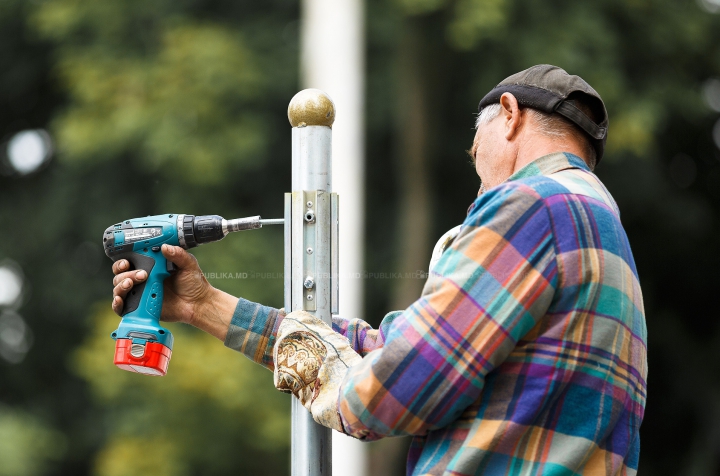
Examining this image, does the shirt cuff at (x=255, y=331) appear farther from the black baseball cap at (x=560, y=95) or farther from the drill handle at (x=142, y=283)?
the black baseball cap at (x=560, y=95)

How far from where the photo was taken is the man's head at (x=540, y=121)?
162cm

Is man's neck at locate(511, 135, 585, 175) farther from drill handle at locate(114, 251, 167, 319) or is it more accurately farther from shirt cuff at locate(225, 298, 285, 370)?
drill handle at locate(114, 251, 167, 319)

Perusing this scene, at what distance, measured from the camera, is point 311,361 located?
1603 millimetres

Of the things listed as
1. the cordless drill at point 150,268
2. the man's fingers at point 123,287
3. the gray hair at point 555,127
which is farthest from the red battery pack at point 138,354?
the gray hair at point 555,127

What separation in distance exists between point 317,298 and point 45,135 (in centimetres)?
737

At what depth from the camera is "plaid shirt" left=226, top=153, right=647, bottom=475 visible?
4.57ft

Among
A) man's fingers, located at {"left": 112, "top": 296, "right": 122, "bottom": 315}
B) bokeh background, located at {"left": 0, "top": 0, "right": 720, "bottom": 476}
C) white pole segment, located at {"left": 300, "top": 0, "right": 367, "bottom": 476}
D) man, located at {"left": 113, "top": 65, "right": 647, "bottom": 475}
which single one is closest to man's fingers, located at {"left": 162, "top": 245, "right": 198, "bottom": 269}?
Answer: man's fingers, located at {"left": 112, "top": 296, "right": 122, "bottom": 315}

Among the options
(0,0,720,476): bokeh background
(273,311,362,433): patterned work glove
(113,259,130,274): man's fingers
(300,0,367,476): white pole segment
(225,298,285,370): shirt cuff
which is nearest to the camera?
(273,311,362,433): patterned work glove

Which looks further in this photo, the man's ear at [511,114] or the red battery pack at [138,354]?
the red battery pack at [138,354]

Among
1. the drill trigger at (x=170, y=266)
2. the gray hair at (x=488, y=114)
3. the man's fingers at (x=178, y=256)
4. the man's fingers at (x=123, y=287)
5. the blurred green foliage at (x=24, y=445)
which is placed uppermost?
the gray hair at (x=488, y=114)

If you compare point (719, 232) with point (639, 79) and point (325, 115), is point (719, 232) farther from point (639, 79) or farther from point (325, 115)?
point (325, 115)

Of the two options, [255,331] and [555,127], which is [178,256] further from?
[555,127]

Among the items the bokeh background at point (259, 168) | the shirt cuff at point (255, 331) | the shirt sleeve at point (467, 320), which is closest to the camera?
the shirt sleeve at point (467, 320)

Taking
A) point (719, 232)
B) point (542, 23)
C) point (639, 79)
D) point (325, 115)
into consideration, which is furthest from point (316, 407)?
point (719, 232)
